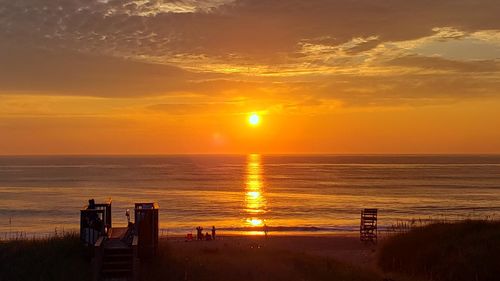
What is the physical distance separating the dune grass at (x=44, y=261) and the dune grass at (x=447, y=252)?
501 inches

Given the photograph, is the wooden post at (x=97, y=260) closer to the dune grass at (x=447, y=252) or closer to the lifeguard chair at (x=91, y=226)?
the lifeguard chair at (x=91, y=226)

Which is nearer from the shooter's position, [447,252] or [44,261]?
[44,261]

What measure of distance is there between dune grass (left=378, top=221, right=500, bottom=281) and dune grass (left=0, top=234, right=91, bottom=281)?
12717 millimetres

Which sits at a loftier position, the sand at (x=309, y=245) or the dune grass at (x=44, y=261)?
the dune grass at (x=44, y=261)

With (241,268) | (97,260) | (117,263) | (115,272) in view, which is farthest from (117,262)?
(241,268)

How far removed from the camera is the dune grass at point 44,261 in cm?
1575

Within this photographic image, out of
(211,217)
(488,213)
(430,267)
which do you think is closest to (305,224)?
(211,217)

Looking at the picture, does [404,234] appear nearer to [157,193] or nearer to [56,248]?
[56,248]

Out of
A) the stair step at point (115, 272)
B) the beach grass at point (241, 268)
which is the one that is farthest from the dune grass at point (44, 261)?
the beach grass at point (241, 268)

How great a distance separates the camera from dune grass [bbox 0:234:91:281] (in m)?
15.8

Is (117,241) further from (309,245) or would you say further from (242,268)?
(309,245)

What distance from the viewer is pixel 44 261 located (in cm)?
1633

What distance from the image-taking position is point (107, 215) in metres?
19.2

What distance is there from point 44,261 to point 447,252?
50.6 ft
